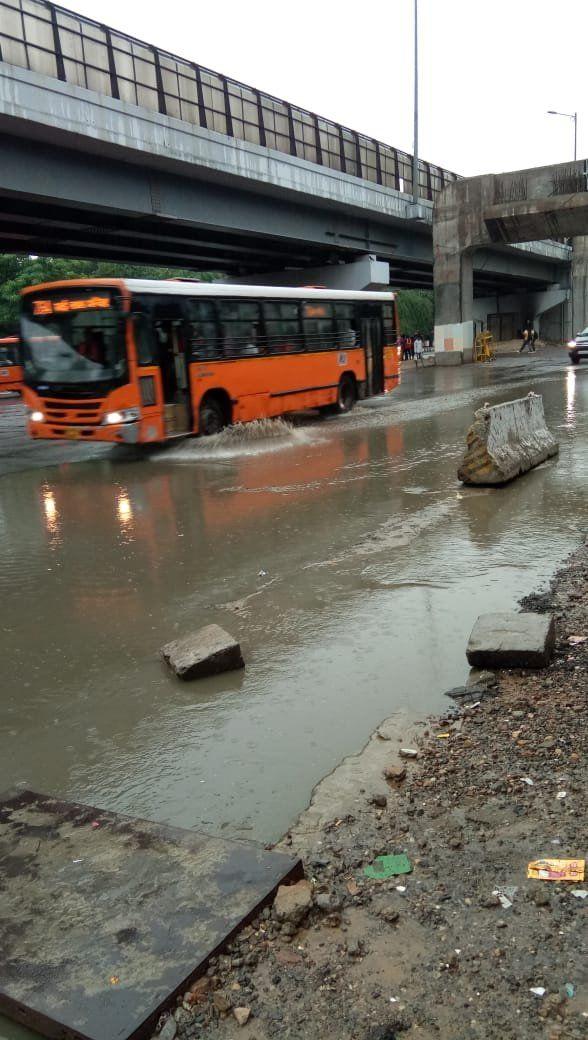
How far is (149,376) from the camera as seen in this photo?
13.6 metres

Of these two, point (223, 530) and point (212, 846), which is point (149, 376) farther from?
point (212, 846)

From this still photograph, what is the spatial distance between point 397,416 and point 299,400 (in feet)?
9.35

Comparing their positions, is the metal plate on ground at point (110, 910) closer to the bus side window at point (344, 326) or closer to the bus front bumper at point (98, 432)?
the bus front bumper at point (98, 432)

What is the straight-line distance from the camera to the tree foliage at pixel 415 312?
255 feet

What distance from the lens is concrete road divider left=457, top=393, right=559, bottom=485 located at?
975cm

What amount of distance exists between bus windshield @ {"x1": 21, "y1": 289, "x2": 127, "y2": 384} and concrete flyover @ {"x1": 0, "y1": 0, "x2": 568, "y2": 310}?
6738 mm

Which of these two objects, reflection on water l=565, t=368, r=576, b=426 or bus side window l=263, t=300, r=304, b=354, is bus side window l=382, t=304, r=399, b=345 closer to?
bus side window l=263, t=300, r=304, b=354

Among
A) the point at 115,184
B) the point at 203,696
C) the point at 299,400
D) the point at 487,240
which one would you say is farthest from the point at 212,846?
the point at 487,240

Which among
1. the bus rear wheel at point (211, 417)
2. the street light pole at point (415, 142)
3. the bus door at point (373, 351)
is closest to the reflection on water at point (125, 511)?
the bus rear wheel at point (211, 417)

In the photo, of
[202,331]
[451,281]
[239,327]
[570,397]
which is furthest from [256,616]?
[451,281]

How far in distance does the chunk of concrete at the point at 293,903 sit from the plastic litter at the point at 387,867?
26 centimetres

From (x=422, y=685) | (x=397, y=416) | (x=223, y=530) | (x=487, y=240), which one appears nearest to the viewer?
(x=422, y=685)

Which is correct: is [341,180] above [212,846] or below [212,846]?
above

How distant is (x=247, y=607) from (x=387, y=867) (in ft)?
10.9
